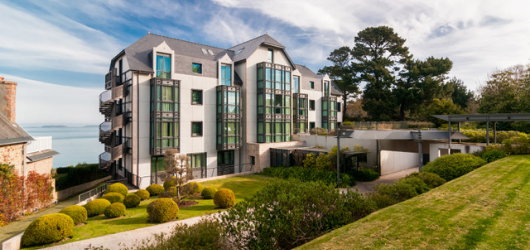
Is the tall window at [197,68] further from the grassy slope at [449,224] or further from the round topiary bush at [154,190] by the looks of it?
the grassy slope at [449,224]

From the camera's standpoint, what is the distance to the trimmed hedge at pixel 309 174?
19.8 m

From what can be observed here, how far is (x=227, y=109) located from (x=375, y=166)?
15.7 meters

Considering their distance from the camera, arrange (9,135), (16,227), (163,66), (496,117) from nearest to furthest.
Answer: (16,227)
(9,135)
(496,117)
(163,66)

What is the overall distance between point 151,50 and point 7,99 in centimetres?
1082

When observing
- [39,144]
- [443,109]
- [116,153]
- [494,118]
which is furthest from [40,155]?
[443,109]

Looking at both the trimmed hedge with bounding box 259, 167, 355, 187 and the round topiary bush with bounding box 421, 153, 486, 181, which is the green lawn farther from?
the round topiary bush with bounding box 421, 153, 486, 181

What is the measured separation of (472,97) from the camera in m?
50.6

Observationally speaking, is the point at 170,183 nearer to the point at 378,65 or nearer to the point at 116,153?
the point at 116,153

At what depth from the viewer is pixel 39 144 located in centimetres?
1838

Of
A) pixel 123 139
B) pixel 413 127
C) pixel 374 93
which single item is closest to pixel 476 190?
pixel 413 127

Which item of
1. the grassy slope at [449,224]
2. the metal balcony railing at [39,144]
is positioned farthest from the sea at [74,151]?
the grassy slope at [449,224]

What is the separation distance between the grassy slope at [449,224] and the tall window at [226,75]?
21.4 m

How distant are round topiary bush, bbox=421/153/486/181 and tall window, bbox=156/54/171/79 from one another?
21587 mm

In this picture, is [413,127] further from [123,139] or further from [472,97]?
[472,97]
